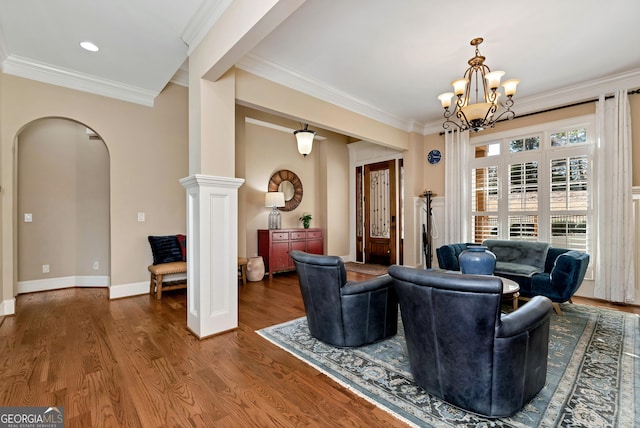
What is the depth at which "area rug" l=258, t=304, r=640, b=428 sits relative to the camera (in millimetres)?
1604

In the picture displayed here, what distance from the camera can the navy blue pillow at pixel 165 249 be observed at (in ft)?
13.4

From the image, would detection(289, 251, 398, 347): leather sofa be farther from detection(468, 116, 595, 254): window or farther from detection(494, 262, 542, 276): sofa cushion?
detection(468, 116, 595, 254): window

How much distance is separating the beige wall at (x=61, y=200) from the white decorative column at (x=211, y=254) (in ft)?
9.69

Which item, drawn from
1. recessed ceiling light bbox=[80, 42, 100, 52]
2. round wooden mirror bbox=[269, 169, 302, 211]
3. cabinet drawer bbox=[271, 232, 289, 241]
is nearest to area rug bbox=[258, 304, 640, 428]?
cabinet drawer bbox=[271, 232, 289, 241]

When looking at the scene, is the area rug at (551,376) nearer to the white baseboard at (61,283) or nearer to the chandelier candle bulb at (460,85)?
the chandelier candle bulb at (460,85)

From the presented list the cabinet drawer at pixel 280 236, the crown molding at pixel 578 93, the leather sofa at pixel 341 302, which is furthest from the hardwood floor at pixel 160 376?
the crown molding at pixel 578 93

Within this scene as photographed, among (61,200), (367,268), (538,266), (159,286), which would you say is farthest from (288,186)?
(538,266)

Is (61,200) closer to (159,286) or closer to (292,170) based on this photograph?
(159,286)

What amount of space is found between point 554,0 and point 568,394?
2952 mm

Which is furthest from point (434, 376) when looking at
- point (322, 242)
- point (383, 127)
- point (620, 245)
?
point (322, 242)

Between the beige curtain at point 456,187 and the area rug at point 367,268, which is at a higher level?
the beige curtain at point 456,187

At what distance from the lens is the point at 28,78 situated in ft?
10.8

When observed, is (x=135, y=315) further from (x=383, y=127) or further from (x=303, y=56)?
(x=383, y=127)

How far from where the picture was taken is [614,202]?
372cm
